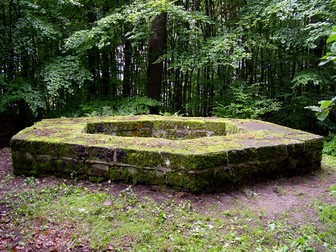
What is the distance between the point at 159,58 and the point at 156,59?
2.97ft

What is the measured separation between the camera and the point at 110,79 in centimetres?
862

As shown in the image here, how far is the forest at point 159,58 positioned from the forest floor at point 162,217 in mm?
3769

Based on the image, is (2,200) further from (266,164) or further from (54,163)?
(266,164)

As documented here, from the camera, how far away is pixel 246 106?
7.57 metres

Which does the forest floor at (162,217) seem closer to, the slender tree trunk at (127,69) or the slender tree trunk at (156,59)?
the slender tree trunk at (156,59)

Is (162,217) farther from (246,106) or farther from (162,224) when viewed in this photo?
(246,106)

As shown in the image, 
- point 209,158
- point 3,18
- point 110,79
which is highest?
point 3,18

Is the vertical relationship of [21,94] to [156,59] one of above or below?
below

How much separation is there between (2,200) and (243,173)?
2.45m

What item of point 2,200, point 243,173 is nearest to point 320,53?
point 243,173

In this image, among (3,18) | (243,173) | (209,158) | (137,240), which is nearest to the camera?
(137,240)

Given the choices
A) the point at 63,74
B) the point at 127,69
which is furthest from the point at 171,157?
the point at 127,69

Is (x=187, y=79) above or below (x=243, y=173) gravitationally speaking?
above

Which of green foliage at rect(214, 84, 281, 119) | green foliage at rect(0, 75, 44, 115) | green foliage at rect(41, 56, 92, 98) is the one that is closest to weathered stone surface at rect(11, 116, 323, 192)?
green foliage at rect(0, 75, 44, 115)
